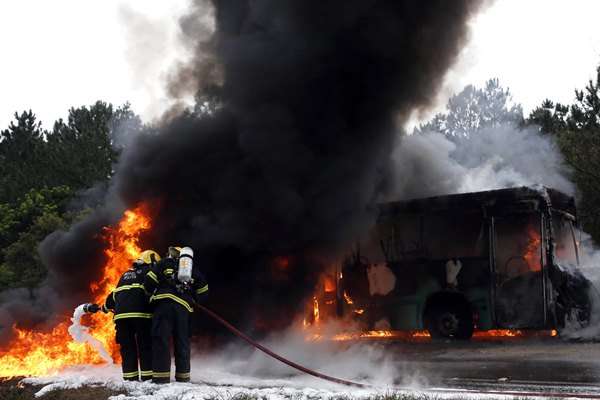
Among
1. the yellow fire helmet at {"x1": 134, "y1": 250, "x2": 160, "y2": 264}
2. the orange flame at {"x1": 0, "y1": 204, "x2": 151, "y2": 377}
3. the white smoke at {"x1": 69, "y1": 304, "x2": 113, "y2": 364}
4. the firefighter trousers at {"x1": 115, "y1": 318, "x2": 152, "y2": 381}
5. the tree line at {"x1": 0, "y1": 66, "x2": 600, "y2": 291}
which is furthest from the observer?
the tree line at {"x1": 0, "y1": 66, "x2": 600, "y2": 291}

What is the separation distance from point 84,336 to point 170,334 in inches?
84.5

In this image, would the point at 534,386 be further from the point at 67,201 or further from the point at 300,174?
the point at 67,201

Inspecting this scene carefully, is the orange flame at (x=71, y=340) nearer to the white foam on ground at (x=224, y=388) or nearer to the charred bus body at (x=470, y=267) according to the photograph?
the white foam on ground at (x=224, y=388)

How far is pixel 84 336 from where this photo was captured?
9141mm

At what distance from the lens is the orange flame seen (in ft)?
31.0

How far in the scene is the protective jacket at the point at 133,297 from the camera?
786 centimetres

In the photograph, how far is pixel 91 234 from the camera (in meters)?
11.3

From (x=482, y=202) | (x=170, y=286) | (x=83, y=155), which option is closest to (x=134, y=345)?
(x=170, y=286)

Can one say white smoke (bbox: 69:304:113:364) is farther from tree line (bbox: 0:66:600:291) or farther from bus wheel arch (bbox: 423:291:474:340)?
tree line (bbox: 0:66:600:291)

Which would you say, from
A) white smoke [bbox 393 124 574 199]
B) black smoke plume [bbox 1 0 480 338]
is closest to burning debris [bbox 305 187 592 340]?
black smoke plume [bbox 1 0 480 338]

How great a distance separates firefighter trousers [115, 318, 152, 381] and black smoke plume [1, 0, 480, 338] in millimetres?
3130

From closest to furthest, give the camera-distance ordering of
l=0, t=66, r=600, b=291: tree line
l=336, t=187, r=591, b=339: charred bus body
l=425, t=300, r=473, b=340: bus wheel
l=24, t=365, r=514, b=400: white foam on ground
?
l=24, t=365, r=514, b=400: white foam on ground, l=336, t=187, r=591, b=339: charred bus body, l=425, t=300, r=473, b=340: bus wheel, l=0, t=66, r=600, b=291: tree line

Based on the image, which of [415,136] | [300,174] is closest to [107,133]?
[415,136]

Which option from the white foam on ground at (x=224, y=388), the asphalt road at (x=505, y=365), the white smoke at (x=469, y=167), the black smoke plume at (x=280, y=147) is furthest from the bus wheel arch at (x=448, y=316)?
the white foam on ground at (x=224, y=388)
